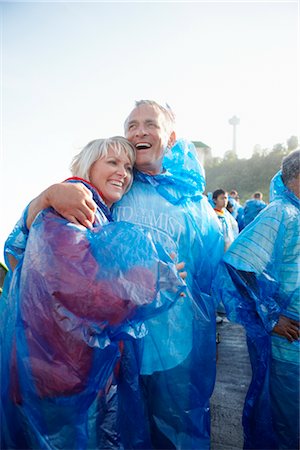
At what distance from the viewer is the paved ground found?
1704 millimetres

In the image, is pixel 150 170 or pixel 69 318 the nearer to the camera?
pixel 69 318

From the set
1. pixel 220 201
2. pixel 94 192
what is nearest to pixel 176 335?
pixel 94 192

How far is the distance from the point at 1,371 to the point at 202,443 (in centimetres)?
87

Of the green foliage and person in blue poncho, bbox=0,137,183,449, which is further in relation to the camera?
the green foliage

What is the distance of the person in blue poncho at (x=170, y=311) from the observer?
133cm

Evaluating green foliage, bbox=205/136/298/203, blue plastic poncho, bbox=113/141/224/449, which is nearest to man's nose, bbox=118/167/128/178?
blue plastic poncho, bbox=113/141/224/449

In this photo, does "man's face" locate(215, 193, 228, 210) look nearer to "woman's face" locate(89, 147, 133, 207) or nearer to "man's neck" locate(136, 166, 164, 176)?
"man's neck" locate(136, 166, 164, 176)

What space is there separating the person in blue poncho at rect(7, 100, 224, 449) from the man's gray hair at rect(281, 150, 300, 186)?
0.39 meters

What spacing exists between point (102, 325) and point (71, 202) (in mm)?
389

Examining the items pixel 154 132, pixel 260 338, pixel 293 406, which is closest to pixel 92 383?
pixel 260 338

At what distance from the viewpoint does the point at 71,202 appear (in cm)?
104

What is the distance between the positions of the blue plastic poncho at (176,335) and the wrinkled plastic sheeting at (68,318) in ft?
1.22

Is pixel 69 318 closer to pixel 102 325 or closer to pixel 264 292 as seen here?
pixel 102 325

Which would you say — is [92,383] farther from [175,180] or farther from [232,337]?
[232,337]
